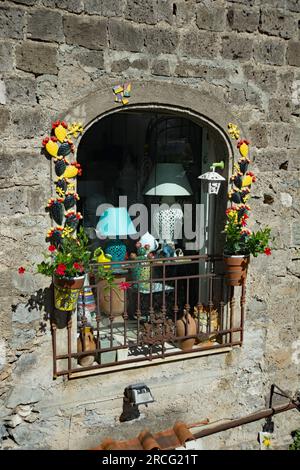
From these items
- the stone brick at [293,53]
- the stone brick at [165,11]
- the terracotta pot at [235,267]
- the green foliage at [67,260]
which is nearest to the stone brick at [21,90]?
the green foliage at [67,260]

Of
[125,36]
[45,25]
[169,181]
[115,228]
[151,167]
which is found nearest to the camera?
[45,25]

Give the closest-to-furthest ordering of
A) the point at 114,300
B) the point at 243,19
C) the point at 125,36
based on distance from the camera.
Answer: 1. the point at 125,36
2. the point at 243,19
3. the point at 114,300

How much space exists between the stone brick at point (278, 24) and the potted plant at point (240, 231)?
92 cm

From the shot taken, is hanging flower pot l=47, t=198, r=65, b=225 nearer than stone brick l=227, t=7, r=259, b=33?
Yes

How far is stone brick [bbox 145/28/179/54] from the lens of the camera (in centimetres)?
354

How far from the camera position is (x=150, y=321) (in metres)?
3.89

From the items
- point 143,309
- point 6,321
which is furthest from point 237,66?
point 6,321

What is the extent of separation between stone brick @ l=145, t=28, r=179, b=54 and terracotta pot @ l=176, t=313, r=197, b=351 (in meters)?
2.21

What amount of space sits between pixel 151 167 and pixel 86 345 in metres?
1.89

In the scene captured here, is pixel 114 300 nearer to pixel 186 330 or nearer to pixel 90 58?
pixel 186 330

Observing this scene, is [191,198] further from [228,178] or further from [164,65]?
[164,65]

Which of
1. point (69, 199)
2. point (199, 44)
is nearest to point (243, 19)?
point (199, 44)

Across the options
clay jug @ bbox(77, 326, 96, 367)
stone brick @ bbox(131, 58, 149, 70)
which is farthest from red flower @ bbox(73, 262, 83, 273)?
stone brick @ bbox(131, 58, 149, 70)

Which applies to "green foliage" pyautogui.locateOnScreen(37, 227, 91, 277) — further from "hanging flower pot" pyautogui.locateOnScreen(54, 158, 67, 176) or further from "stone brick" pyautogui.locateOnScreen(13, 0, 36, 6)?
"stone brick" pyautogui.locateOnScreen(13, 0, 36, 6)
